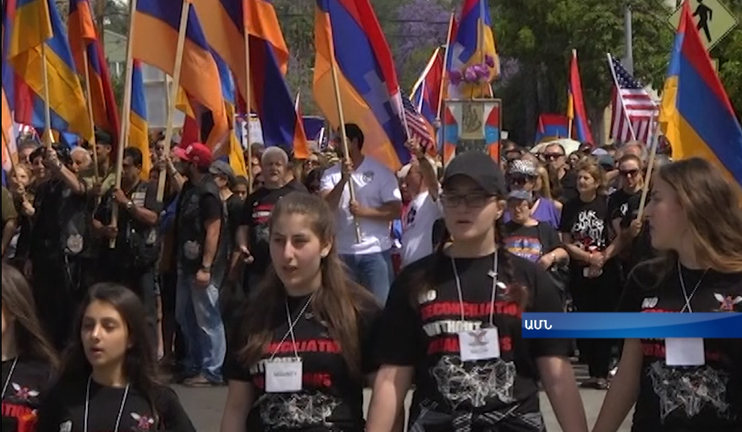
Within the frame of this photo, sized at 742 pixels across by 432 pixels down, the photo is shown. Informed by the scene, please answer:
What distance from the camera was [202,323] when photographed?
34.5ft

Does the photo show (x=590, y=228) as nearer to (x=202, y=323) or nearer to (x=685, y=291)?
(x=202, y=323)

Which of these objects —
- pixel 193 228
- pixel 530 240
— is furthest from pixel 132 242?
pixel 530 240

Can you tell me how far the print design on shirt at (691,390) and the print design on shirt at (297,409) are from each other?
107cm

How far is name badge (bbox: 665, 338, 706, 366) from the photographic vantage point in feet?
14.2

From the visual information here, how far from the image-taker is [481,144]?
52.3 feet

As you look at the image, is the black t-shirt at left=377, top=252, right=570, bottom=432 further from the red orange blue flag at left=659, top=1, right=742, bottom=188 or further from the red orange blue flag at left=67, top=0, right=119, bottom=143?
the red orange blue flag at left=67, top=0, right=119, bottom=143

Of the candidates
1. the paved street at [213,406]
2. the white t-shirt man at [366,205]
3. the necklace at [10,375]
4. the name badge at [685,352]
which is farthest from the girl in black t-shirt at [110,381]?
the white t-shirt man at [366,205]

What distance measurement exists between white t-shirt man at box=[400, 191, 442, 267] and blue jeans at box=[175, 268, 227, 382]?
152 cm

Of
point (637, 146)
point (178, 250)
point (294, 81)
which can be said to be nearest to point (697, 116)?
point (637, 146)

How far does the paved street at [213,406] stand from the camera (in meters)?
9.07

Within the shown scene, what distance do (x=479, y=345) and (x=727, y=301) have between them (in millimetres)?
800

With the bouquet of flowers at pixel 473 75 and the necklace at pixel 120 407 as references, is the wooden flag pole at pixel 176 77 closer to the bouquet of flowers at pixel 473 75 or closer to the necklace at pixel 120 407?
the necklace at pixel 120 407

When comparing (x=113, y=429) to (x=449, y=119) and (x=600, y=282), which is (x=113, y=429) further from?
(x=449, y=119)

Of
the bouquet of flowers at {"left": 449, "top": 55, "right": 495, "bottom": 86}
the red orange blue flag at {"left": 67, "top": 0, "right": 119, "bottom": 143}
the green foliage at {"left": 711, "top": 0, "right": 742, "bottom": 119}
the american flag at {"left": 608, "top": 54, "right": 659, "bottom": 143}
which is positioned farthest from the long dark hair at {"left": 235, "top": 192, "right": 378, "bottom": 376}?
the green foliage at {"left": 711, "top": 0, "right": 742, "bottom": 119}
